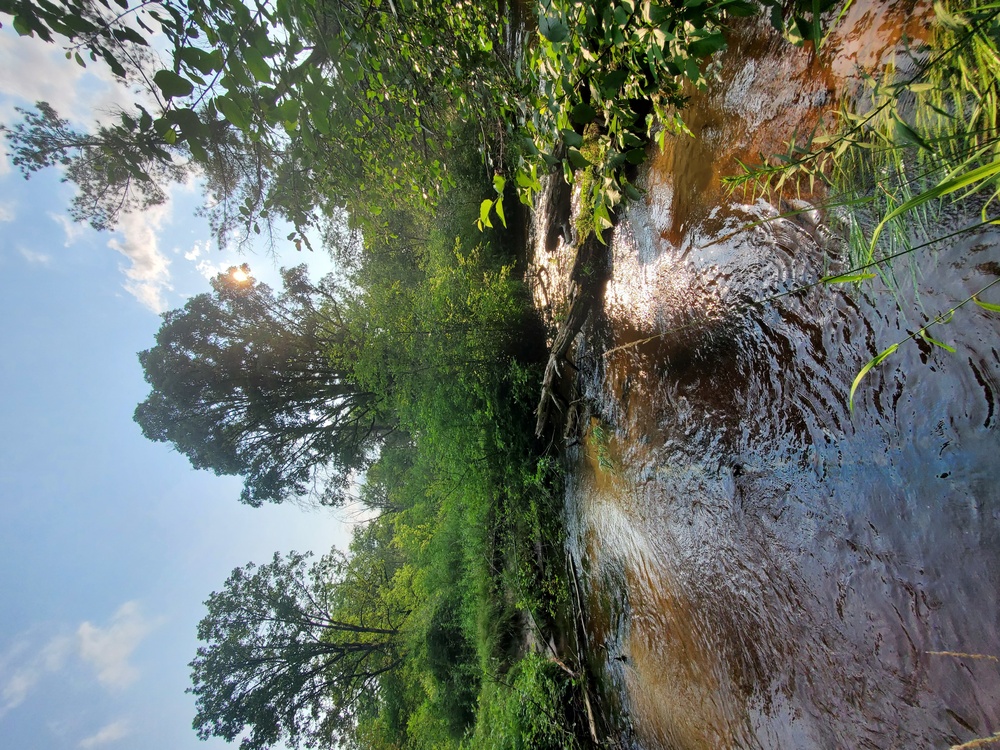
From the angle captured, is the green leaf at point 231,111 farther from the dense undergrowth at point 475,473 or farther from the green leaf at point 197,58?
the dense undergrowth at point 475,473

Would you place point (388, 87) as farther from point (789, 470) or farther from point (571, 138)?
point (789, 470)

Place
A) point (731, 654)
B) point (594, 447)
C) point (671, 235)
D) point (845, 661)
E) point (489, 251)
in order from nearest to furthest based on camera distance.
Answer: point (845, 661)
point (731, 654)
point (671, 235)
point (594, 447)
point (489, 251)

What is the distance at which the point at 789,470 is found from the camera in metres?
3.25

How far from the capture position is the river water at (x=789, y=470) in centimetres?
239

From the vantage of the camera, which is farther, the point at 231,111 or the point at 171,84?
the point at 231,111

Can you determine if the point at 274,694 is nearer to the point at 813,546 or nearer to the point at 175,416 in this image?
the point at 175,416

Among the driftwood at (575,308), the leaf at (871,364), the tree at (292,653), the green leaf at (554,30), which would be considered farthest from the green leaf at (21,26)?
the tree at (292,653)

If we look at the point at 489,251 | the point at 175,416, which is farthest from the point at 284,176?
the point at 175,416

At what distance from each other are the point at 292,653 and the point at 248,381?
21.9 ft

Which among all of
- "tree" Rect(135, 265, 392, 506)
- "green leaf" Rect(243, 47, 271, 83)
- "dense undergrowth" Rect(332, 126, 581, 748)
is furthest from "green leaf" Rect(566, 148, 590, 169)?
"tree" Rect(135, 265, 392, 506)

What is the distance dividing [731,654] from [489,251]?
640 centimetres

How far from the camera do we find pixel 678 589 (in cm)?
422

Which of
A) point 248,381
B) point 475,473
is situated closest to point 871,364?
point 475,473

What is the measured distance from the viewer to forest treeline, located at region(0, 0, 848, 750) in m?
2.13
